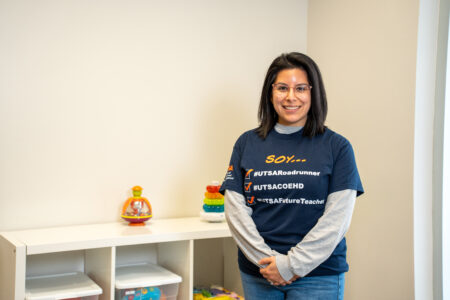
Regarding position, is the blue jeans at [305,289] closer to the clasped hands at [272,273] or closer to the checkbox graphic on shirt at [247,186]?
the clasped hands at [272,273]

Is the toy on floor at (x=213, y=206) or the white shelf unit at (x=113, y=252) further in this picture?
the toy on floor at (x=213, y=206)

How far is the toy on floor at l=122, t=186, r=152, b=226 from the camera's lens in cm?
216

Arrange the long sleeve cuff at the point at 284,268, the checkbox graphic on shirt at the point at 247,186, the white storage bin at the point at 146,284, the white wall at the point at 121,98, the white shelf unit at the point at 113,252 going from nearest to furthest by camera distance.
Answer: the long sleeve cuff at the point at 284,268, the checkbox graphic on shirt at the point at 247,186, the white shelf unit at the point at 113,252, the white storage bin at the point at 146,284, the white wall at the point at 121,98

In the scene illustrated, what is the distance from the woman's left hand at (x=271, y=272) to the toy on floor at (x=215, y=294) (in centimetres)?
84

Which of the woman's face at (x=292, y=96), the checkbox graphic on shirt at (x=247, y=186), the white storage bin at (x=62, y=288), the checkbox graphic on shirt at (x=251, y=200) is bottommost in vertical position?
the white storage bin at (x=62, y=288)

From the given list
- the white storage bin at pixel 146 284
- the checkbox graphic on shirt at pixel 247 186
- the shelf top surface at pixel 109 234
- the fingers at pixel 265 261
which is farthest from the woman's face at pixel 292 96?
the white storage bin at pixel 146 284

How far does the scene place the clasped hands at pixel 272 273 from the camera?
140 cm

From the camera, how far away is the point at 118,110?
2.29 m

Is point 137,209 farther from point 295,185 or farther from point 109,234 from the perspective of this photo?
point 295,185

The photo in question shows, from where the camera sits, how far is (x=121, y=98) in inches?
90.4

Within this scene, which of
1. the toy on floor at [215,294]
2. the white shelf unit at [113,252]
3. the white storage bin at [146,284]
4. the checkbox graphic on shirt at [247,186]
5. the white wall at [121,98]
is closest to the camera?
the checkbox graphic on shirt at [247,186]

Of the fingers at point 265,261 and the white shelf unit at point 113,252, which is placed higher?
the fingers at point 265,261

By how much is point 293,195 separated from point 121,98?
117 cm

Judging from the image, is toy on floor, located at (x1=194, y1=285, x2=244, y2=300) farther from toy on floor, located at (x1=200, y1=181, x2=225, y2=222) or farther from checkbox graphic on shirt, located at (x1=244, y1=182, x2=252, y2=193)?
checkbox graphic on shirt, located at (x1=244, y1=182, x2=252, y2=193)
